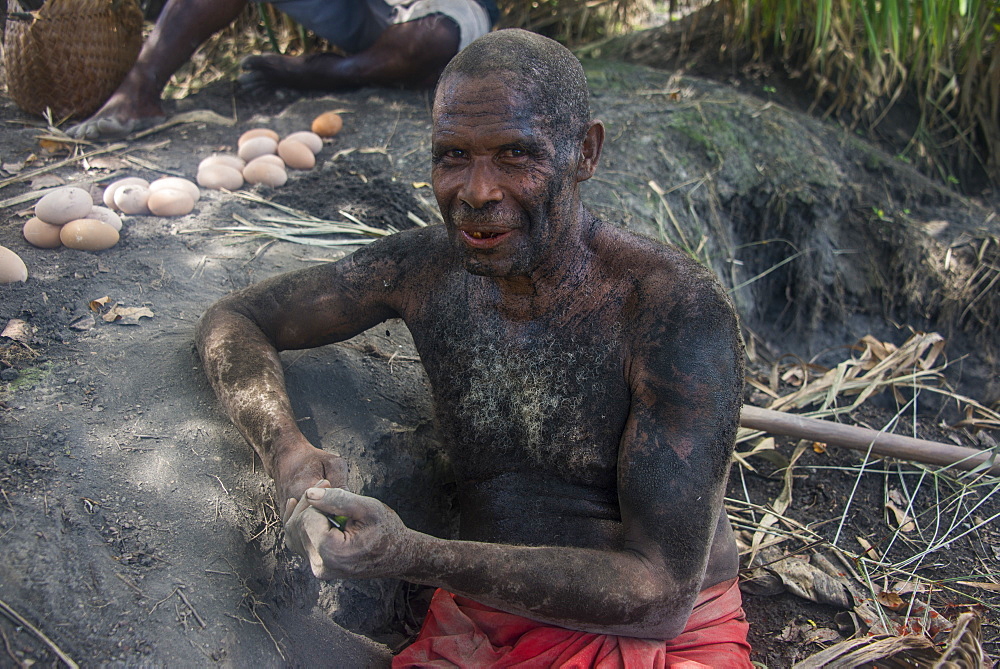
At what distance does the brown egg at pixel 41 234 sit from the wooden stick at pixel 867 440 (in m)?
2.64

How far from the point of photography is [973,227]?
455 cm

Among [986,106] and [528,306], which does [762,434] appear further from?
[986,106]

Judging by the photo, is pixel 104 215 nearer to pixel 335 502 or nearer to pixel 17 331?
pixel 17 331

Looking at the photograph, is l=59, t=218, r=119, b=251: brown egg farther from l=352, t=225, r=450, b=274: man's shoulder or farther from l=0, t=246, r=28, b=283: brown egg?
l=352, t=225, r=450, b=274: man's shoulder

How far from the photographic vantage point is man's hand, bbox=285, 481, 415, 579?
1550 mm

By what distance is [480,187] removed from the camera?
1.79 meters

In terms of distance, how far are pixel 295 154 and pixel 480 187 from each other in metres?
2.38

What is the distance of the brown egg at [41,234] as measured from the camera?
9.53ft

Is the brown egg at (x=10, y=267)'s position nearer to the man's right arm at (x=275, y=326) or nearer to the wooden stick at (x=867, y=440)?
the man's right arm at (x=275, y=326)

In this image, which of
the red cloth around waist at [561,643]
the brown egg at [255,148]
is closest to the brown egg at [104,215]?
the brown egg at [255,148]

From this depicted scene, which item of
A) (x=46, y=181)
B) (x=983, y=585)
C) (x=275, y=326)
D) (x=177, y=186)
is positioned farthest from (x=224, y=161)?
(x=983, y=585)

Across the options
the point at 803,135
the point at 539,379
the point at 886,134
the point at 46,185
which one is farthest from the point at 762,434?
the point at 46,185

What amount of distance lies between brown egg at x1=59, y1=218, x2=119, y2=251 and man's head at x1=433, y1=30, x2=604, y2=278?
5.43ft

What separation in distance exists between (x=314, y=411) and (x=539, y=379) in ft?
2.67
